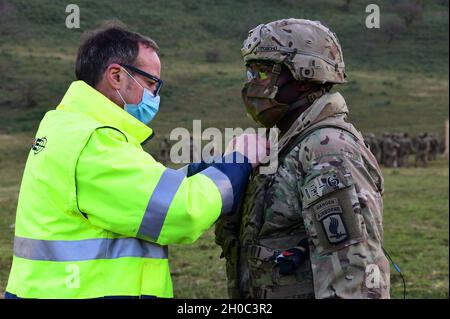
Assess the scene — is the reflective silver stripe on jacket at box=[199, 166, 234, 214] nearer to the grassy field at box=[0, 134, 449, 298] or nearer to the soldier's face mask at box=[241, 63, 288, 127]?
the soldier's face mask at box=[241, 63, 288, 127]

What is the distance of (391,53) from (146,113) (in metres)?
48.2

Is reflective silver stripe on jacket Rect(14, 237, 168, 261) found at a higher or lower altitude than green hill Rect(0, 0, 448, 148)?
lower

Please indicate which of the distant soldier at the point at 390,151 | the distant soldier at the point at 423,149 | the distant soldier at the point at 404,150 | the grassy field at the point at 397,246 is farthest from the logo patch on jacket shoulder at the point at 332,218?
the distant soldier at the point at 423,149

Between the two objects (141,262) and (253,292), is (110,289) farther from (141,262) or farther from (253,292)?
(253,292)

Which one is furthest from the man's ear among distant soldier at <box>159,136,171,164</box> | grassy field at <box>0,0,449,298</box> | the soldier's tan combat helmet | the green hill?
distant soldier at <box>159,136,171,164</box>

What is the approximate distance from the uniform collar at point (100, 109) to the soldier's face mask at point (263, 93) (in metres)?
0.48

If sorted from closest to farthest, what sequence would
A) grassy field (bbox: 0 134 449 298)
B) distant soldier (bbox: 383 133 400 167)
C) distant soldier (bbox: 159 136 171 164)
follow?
grassy field (bbox: 0 134 449 298)
distant soldier (bbox: 159 136 171 164)
distant soldier (bbox: 383 133 400 167)

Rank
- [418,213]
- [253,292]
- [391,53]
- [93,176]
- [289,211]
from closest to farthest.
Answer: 1. [93,176]
2. [289,211]
3. [253,292]
4. [418,213]
5. [391,53]

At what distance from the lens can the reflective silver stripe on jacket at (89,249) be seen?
2979 millimetres

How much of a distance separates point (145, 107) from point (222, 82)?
104 feet

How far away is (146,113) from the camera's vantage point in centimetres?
335

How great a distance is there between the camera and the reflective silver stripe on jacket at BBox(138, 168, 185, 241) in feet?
9.52

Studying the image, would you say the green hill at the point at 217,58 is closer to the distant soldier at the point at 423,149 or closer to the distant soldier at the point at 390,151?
the distant soldier at the point at 390,151
